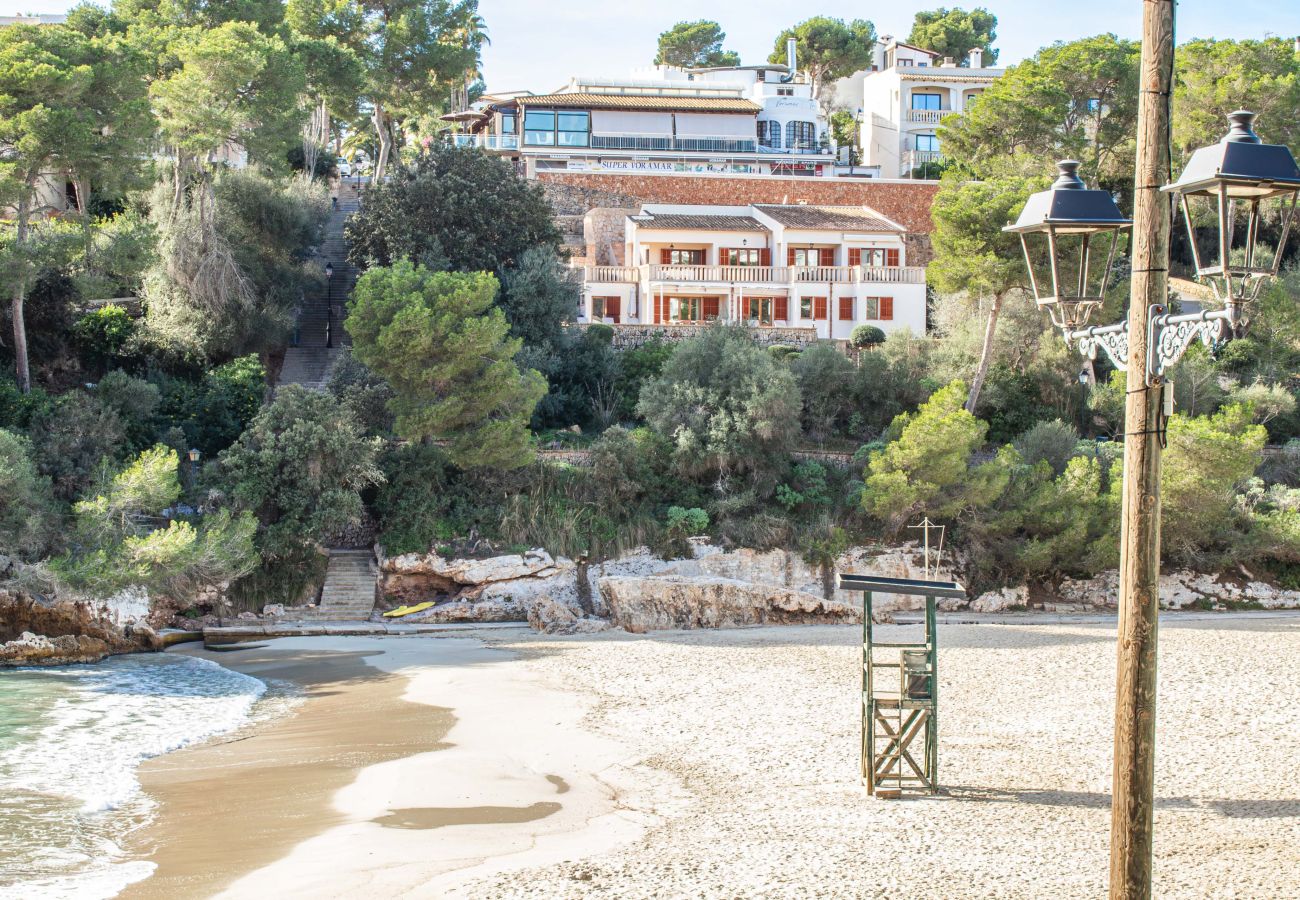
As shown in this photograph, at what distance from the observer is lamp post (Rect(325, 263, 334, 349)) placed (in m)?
37.3

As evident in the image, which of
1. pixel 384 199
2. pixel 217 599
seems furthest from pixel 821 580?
pixel 384 199

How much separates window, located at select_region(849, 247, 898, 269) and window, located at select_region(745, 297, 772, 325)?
419 centimetres

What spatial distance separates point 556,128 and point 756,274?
56.9ft

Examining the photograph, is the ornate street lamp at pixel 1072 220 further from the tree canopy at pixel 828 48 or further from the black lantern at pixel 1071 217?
the tree canopy at pixel 828 48

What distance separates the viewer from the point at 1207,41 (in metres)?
41.4

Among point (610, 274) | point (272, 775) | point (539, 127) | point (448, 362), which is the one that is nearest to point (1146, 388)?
point (272, 775)

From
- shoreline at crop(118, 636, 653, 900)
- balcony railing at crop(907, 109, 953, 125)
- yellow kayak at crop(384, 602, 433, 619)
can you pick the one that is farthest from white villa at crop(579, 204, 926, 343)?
shoreline at crop(118, 636, 653, 900)

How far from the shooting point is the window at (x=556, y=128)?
5400cm

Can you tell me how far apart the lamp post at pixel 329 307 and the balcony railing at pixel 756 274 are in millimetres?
8327

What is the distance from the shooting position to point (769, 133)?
6031 centimetres

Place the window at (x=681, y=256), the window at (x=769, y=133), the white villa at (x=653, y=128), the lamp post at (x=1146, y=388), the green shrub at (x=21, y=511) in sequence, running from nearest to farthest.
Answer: the lamp post at (x=1146, y=388) < the green shrub at (x=21, y=511) < the window at (x=681, y=256) < the white villa at (x=653, y=128) < the window at (x=769, y=133)

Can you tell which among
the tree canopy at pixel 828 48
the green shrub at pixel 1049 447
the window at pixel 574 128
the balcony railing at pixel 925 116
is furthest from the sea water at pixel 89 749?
the tree canopy at pixel 828 48

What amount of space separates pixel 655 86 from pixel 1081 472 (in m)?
37.4

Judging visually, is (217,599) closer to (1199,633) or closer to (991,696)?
(991,696)
